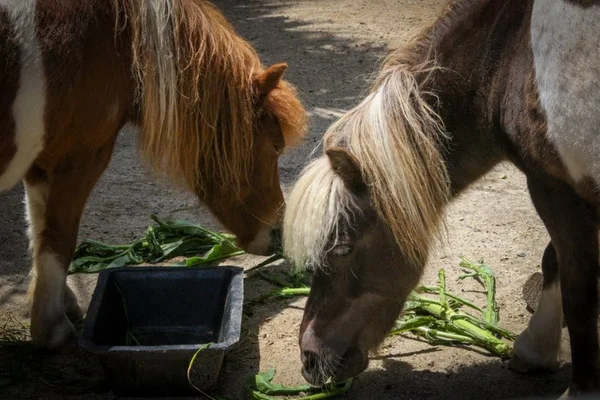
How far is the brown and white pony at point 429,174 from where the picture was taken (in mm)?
2910

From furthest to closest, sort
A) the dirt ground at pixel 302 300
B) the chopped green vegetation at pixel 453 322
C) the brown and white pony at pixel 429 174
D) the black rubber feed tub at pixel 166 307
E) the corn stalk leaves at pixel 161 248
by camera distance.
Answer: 1. the corn stalk leaves at pixel 161 248
2. the chopped green vegetation at pixel 453 322
3. the black rubber feed tub at pixel 166 307
4. the dirt ground at pixel 302 300
5. the brown and white pony at pixel 429 174

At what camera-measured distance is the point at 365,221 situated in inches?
122

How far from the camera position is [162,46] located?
3596 mm

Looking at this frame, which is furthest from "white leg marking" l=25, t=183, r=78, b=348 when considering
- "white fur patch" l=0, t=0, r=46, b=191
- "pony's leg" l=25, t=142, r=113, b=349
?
"white fur patch" l=0, t=0, r=46, b=191

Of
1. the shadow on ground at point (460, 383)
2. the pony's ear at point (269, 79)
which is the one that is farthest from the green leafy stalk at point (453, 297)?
the pony's ear at point (269, 79)

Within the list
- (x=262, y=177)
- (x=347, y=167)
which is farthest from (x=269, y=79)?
(x=347, y=167)

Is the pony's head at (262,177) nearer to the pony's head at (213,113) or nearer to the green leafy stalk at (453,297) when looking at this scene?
the pony's head at (213,113)

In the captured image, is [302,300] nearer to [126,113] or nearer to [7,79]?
[126,113]

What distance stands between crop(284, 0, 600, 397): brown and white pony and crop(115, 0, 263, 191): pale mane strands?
81 cm

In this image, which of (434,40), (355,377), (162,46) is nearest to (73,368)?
(355,377)

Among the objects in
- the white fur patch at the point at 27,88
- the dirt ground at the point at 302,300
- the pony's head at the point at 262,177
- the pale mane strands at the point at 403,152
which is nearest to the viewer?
the pale mane strands at the point at 403,152

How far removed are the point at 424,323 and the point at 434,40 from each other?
52.1 inches

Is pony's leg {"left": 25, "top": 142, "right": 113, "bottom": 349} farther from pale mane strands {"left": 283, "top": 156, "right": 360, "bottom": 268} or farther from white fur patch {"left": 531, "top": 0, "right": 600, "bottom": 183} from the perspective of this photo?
white fur patch {"left": 531, "top": 0, "right": 600, "bottom": 183}

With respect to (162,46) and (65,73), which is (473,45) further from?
(65,73)
